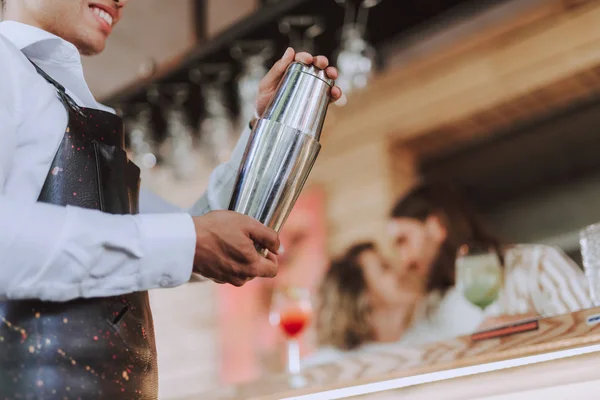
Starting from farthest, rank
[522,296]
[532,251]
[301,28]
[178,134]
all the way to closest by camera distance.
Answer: [178,134], [301,28], [532,251], [522,296]

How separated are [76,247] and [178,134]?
2.93 meters

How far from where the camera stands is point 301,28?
2.98 metres

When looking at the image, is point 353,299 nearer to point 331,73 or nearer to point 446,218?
point 446,218

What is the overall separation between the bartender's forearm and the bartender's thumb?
1.01 ft

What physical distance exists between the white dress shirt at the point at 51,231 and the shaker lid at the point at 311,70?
27 cm

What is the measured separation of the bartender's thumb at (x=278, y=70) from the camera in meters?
0.98

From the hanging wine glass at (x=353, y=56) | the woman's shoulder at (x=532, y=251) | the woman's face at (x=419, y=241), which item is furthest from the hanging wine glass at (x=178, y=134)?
the woman's shoulder at (x=532, y=251)

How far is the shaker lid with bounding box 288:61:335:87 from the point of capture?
93cm

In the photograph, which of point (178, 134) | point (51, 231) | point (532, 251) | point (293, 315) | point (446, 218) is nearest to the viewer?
point (51, 231)

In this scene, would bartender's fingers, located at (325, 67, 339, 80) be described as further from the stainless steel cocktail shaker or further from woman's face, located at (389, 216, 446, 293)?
woman's face, located at (389, 216, 446, 293)

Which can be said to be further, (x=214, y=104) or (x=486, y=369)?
(x=214, y=104)

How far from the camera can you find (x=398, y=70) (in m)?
3.50

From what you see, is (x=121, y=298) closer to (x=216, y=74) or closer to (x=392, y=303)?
(x=392, y=303)

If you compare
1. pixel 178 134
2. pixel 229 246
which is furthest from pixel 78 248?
pixel 178 134
